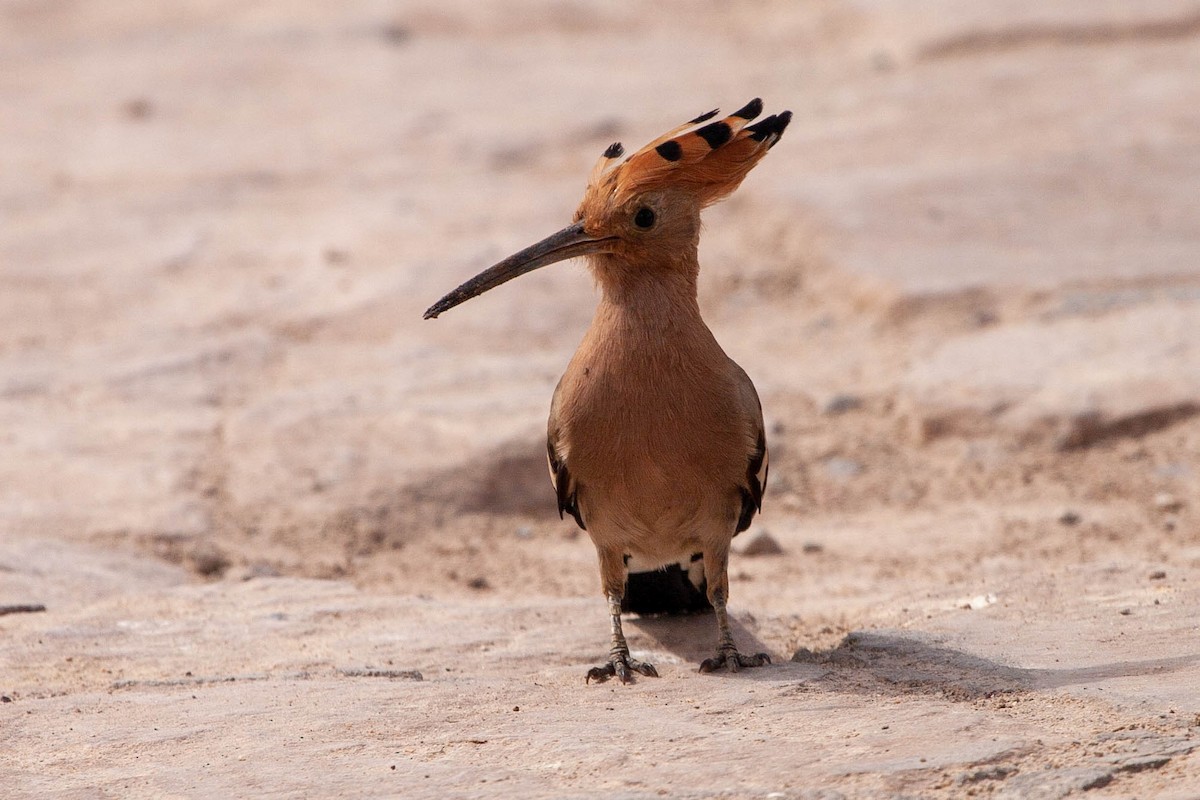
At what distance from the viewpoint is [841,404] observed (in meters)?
6.67

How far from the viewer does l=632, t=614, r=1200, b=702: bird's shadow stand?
3.86 meters

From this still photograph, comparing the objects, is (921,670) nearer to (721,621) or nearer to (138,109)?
(721,621)

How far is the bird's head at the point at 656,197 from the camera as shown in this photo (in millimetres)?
4367

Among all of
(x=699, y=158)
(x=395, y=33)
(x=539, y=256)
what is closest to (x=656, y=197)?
(x=699, y=158)

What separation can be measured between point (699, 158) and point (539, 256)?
1.87ft

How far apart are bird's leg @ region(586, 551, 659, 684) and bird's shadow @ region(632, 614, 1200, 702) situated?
32 cm

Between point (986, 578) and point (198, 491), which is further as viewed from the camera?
point (198, 491)

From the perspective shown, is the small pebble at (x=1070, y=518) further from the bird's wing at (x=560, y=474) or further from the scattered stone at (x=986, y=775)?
the scattered stone at (x=986, y=775)

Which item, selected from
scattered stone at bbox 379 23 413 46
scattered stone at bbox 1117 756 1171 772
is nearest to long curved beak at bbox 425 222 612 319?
scattered stone at bbox 1117 756 1171 772

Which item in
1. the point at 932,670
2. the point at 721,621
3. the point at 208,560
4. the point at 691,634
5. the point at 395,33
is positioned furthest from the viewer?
the point at 395,33

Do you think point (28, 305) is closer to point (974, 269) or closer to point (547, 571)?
point (547, 571)

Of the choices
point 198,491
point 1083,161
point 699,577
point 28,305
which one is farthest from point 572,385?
point 1083,161

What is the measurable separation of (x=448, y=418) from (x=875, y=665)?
106 inches

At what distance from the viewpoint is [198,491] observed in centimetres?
584
